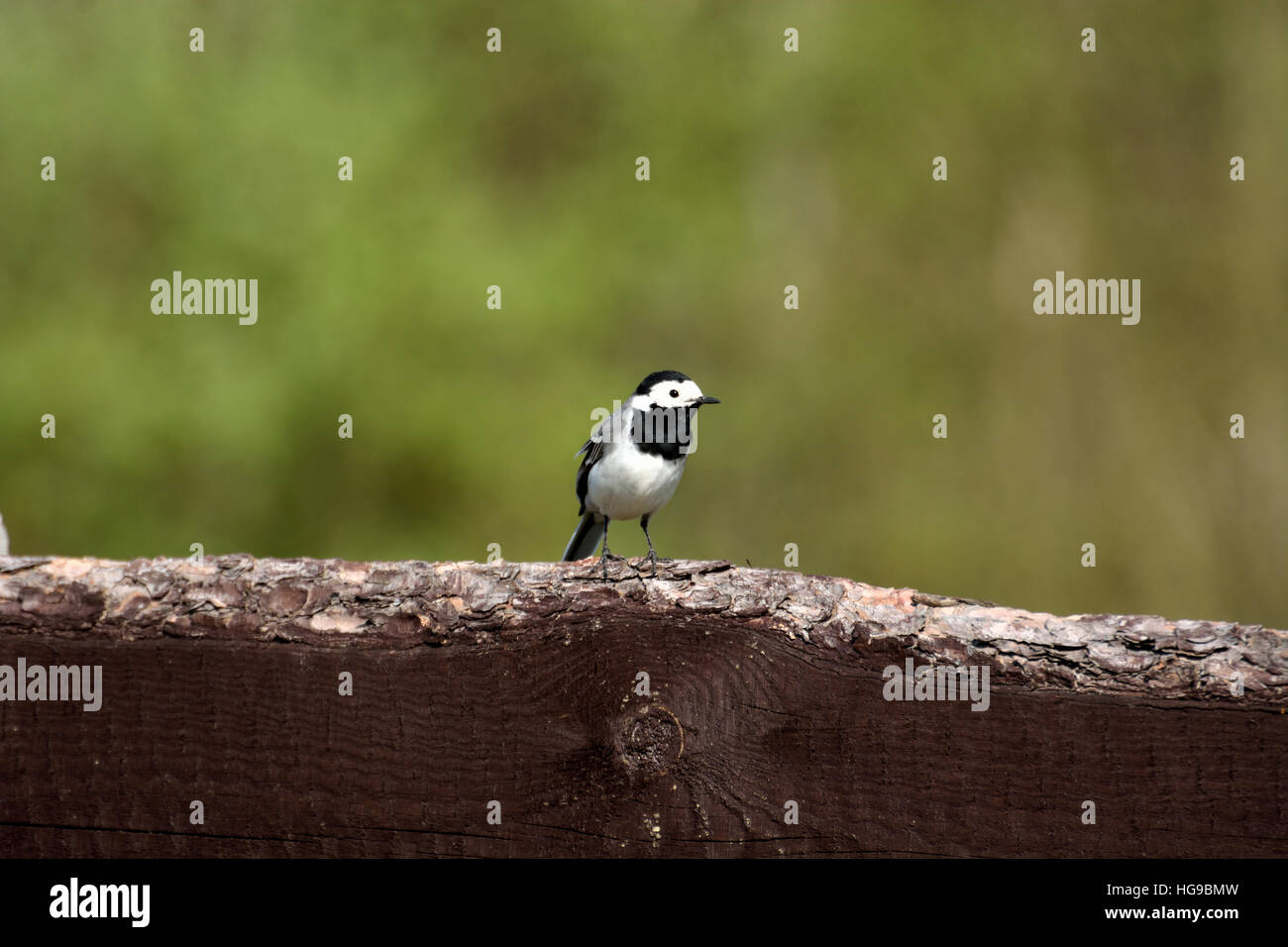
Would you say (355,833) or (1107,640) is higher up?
(1107,640)

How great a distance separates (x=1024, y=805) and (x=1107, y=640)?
0.23m

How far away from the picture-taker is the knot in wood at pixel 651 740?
A: 141cm

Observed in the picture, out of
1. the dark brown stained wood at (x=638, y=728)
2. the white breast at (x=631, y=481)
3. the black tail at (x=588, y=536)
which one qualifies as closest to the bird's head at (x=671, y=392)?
the white breast at (x=631, y=481)

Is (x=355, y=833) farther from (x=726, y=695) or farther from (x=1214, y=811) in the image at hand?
(x=1214, y=811)

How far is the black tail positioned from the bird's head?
593 millimetres

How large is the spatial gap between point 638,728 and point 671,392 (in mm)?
2376

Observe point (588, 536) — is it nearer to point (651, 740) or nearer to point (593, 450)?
point (593, 450)

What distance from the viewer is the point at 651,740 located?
55.4 inches

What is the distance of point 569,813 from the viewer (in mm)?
1413

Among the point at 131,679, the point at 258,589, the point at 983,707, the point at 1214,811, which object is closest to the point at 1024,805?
the point at 983,707

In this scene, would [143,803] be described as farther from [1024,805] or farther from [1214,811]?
[1214,811]

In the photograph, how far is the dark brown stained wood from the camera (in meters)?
1.38

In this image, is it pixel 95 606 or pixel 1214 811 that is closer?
pixel 1214 811

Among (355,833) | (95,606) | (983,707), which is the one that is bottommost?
(355,833)
